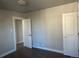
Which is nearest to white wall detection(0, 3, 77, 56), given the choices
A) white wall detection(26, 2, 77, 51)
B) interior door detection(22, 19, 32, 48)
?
white wall detection(26, 2, 77, 51)

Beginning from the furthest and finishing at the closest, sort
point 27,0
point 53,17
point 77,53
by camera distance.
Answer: point 53,17 → point 77,53 → point 27,0

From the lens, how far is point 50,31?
455 centimetres

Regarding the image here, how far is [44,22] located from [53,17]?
0.66m

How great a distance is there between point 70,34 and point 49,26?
1.32 metres

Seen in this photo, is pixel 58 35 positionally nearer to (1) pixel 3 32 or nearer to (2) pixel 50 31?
(2) pixel 50 31

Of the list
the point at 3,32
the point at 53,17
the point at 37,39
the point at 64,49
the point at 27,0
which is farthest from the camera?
the point at 37,39

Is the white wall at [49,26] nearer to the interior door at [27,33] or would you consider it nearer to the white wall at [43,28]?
the white wall at [43,28]

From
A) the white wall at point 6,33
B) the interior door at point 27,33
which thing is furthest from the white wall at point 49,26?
the white wall at point 6,33

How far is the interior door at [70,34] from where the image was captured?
3.56 metres

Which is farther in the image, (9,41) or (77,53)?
(9,41)

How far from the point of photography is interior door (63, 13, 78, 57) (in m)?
3.56

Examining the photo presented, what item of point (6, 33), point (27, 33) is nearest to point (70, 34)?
point (27, 33)

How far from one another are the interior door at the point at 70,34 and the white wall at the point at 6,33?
296 cm

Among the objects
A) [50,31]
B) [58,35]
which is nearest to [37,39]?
[50,31]
